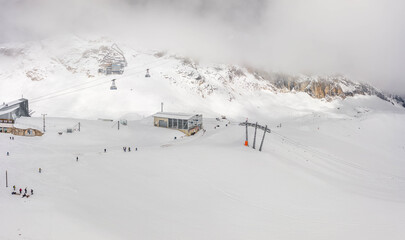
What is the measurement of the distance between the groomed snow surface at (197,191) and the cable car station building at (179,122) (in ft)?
31.1

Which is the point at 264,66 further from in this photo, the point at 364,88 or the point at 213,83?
the point at 364,88

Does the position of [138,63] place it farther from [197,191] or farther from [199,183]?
[197,191]

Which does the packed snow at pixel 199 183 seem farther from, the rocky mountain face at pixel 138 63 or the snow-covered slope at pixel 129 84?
the rocky mountain face at pixel 138 63

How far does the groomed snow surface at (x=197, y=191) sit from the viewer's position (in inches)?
660

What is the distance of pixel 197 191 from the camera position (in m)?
23.4

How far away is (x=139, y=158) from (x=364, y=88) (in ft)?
647

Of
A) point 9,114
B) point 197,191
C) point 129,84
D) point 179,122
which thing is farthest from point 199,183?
point 129,84

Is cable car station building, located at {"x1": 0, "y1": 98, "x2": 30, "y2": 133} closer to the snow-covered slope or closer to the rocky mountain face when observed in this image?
the snow-covered slope

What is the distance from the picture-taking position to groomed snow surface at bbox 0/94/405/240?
16.8 meters

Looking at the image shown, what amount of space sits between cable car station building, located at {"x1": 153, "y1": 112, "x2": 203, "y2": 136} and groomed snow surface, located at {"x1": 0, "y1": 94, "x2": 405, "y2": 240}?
9.47 meters

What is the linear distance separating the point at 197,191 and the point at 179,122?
31.5m

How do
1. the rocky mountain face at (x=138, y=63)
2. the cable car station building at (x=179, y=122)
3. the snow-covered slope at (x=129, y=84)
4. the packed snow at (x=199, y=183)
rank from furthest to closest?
the rocky mountain face at (x=138, y=63) → the snow-covered slope at (x=129, y=84) → the cable car station building at (x=179, y=122) → the packed snow at (x=199, y=183)

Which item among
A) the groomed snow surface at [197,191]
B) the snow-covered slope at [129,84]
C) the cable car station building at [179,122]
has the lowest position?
the groomed snow surface at [197,191]

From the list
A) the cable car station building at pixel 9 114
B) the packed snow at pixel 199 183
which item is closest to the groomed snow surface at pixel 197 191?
the packed snow at pixel 199 183
